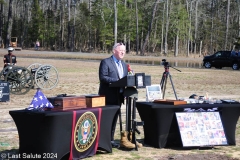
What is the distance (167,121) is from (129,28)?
68.9 m

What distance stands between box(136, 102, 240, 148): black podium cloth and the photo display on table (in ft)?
0.36

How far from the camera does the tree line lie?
75.5m

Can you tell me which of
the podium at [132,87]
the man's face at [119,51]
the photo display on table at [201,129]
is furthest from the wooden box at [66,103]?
the photo display on table at [201,129]

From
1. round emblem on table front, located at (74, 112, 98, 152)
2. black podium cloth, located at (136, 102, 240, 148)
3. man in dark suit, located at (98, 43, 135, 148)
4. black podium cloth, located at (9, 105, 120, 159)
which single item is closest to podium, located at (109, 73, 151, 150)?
man in dark suit, located at (98, 43, 135, 148)

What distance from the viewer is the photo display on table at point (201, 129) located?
8484mm

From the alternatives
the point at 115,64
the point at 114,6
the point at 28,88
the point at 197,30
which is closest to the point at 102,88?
the point at 115,64

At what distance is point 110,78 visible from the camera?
8312 mm

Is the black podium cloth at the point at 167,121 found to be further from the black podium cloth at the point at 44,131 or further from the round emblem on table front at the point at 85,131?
the black podium cloth at the point at 44,131

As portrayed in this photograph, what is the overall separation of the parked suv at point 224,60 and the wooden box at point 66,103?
106 feet

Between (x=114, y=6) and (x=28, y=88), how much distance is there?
56.6m

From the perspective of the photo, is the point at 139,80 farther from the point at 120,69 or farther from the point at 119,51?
the point at 120,69

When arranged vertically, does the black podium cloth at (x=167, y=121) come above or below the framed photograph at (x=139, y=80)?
below

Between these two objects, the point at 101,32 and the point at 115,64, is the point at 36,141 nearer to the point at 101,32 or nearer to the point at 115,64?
the point at 115,64

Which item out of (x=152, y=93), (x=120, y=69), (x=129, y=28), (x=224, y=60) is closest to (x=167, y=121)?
(x=152, y=93)
